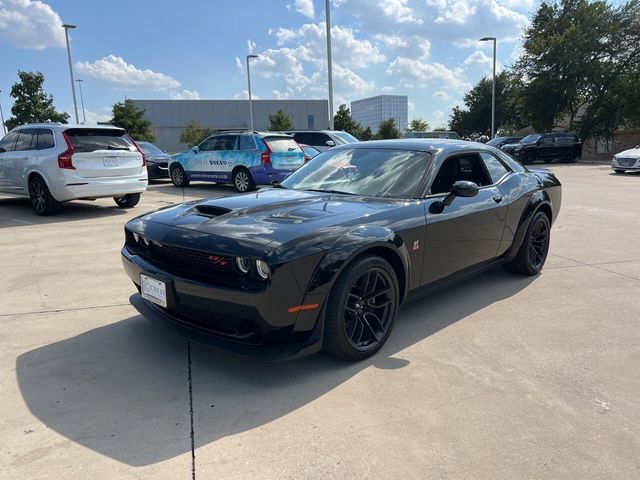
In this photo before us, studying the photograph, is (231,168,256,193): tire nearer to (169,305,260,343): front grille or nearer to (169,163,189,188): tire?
(169,163,189,188): tire

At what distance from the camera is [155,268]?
326 centimetres

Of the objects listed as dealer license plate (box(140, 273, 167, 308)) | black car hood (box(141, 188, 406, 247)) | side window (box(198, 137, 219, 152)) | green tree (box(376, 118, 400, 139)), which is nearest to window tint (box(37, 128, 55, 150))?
side window (box(198, 137, 219, 152))

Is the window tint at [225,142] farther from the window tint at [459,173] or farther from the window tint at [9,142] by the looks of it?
the window tint at [459,173]

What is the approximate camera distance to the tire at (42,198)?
886 centimetres

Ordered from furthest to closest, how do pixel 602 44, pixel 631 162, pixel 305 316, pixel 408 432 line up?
pixel 602 44, pixel 631 162, pixel 305 316, pixel 408 432

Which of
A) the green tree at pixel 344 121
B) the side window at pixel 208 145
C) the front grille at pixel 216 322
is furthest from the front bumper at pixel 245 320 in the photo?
the green tree at pixel 344 121

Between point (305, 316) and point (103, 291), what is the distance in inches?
107

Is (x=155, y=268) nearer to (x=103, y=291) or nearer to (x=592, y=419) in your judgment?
(x=103, y=291)

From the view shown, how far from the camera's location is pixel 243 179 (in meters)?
12.5

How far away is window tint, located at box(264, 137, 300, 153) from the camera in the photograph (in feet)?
40.2

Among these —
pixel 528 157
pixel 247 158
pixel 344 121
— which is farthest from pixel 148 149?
Answer: pixel 344 121

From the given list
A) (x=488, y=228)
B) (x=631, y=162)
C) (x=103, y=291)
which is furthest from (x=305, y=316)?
(x=631, y=162)

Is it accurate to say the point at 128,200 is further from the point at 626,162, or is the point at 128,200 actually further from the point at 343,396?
the point at 626,162

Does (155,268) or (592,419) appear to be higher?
(155,268)
